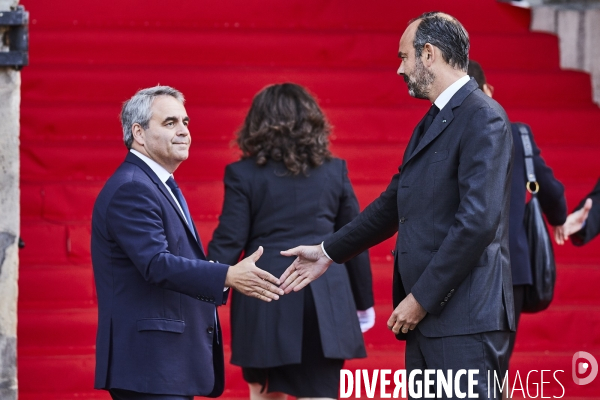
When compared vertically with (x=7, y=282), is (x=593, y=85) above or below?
above

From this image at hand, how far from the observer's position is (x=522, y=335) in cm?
561

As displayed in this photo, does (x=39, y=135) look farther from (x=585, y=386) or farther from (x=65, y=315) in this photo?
(x=585, y=386)

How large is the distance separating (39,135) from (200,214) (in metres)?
0.99

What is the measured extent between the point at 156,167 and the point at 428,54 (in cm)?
97

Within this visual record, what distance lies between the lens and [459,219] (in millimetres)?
3020

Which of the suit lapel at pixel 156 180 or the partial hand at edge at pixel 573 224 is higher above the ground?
the suit lapel at pixel 156 180

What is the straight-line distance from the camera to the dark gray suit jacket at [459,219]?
3033mm

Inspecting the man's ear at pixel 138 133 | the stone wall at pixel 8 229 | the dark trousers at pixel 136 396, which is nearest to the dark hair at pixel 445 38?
the man's ear at pixel 138 133

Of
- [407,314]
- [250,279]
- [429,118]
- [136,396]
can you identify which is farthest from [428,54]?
[136,396]

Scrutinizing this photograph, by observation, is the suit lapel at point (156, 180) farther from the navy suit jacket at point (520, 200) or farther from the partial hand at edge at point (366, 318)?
the navy suit jacket at point (520, 200)

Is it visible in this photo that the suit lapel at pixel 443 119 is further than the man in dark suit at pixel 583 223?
No

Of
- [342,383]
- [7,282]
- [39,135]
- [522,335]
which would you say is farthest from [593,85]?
[7,282]

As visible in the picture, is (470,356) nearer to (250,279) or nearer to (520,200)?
(250,279)

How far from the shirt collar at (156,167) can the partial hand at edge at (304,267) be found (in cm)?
54
